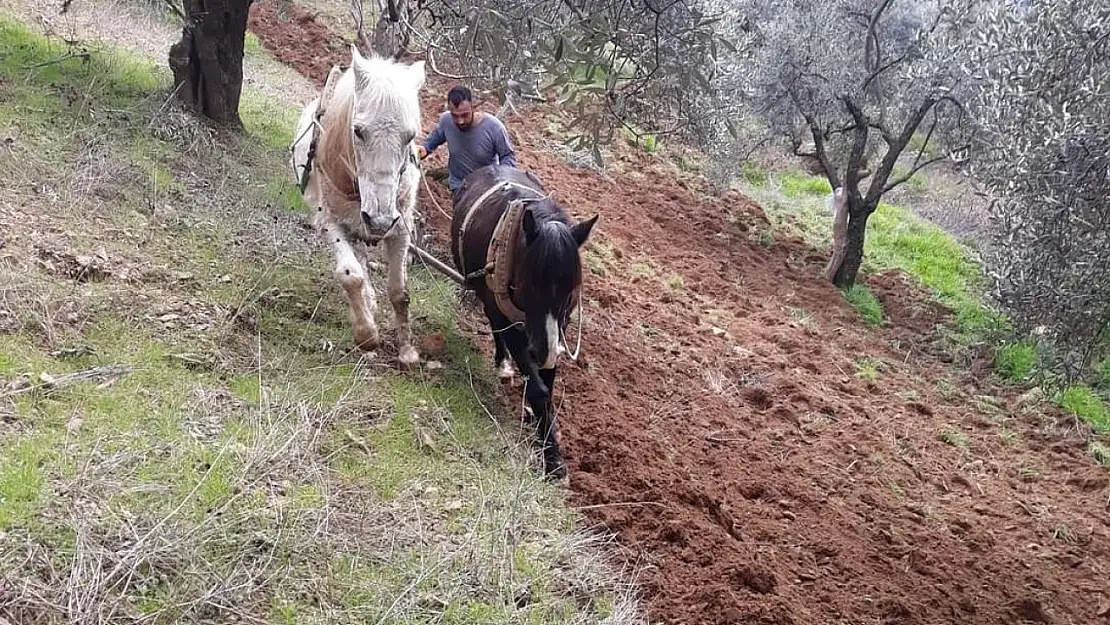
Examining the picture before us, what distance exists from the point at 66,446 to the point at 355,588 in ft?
4.33

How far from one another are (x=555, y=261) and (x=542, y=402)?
3.04 ft

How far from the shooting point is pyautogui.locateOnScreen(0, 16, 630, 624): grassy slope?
3.11 metres

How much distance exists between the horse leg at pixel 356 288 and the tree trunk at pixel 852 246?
28.1 feet

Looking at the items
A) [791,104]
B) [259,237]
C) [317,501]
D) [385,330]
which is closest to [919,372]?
[791,104]

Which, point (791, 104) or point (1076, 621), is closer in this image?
point (1076, 621)

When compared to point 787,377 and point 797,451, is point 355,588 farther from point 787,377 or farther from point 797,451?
point 787,377

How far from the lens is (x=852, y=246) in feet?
40.2

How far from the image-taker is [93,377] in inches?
164

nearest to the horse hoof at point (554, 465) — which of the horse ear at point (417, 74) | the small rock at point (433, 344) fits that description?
the small rock at point (433, 344)

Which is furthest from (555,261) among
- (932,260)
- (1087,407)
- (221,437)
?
(932,260)

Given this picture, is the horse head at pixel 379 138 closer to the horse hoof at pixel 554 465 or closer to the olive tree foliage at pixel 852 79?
the horse hoof at pixel 554 465

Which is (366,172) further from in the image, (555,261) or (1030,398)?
(1030,398)


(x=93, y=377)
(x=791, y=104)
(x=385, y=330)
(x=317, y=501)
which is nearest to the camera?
(x=317, y=501)

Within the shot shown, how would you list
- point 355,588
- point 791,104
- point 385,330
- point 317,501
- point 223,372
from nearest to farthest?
point 355,588 < point 317,501 < point 223,372 < point 385,330 < point 791,104
